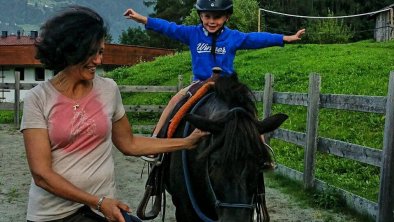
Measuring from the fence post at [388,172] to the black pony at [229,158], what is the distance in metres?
2.72

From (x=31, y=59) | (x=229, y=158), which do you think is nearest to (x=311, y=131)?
(x=229, y=158)

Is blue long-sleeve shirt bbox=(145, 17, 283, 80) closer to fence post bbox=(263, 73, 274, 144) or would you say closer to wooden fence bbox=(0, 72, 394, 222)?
wooden fence bbox=(0, 72, 394, 222)

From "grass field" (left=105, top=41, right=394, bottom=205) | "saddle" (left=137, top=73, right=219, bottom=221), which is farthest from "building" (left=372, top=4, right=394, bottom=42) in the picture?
"saddle" (left=137, top=73, right=219, bottom=221)

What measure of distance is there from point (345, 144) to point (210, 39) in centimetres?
295

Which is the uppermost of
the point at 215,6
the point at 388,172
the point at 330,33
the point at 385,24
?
the point at 385,24

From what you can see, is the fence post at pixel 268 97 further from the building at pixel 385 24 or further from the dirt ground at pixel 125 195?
the building at pixel 385 24

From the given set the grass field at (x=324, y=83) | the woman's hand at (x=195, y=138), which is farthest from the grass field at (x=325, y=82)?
the woman's hand at (x=195, y=138)

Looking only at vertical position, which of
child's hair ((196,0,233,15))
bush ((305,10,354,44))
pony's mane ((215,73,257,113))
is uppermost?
bush ((305,10,354,44))

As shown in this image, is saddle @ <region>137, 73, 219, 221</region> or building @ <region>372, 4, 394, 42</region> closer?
saddle @ <region>137, 73, 219, 221</region>

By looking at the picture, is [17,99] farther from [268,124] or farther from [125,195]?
[268,124]

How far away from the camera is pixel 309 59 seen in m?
23.9

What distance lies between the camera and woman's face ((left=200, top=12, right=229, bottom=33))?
16.7ft

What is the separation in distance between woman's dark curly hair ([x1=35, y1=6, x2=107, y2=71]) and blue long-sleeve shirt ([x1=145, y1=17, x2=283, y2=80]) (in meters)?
2.58

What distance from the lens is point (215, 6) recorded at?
16.3 feet
